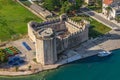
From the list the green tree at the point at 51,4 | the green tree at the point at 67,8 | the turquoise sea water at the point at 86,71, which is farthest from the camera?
the green tree at the point at 51,4

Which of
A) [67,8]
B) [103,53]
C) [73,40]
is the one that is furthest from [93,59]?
[67,8]

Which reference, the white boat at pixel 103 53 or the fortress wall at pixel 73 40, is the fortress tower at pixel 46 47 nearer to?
the fortress wall at pixel 73 40

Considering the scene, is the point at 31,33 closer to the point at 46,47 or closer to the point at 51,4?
the point at 46,47

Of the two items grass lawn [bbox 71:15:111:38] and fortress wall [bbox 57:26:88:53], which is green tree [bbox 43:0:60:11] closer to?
grass lawn [bbox 71:15:111:38]

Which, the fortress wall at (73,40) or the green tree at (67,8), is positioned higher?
the green tree at (67,8)

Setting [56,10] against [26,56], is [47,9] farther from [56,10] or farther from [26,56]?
[26,56]

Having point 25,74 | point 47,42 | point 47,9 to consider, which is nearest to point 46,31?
point 47,42

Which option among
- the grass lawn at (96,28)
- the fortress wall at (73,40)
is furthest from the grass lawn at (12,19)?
the grass lawn at (96,28)


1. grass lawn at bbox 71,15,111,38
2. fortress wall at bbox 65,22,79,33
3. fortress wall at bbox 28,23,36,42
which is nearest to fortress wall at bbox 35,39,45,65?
fortress wall at bbox 28,23,36,42
